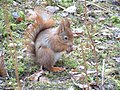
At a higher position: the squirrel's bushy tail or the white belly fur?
the squirrel's bushy tail

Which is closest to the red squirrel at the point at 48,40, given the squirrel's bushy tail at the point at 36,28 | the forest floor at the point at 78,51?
the squirrel's bushy tail at the point at 36,28

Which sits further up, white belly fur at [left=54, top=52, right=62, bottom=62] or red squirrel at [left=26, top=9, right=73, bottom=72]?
red squirrel at [left=26, top=9, right=73, bottom=72]

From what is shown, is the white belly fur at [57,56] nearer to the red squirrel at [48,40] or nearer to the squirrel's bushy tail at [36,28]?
the red squirrel at [48,40]

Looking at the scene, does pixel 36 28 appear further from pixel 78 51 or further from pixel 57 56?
pixel 78 51

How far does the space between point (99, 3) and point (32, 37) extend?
2050 millimetres

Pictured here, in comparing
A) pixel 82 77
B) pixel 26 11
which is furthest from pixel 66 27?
pixel 26 11

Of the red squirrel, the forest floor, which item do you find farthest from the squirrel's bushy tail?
the forest floor

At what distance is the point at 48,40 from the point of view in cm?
316

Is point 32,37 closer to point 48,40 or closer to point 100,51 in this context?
point 48,40

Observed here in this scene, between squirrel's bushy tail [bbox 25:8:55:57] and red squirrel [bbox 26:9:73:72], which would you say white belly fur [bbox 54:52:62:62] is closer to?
red squirrel [bbox 26:9:73:72]

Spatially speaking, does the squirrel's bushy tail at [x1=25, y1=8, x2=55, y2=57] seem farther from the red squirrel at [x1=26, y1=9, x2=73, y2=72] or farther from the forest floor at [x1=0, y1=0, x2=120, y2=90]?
the forest floor at [x1=0, y1=0, x2=120, y2=90]

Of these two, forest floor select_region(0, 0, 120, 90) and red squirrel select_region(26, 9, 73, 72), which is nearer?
forest floor select_region(0, 0, 120, 90)

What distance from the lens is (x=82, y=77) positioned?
2.96 m

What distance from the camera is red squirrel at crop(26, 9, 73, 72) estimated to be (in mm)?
3135
